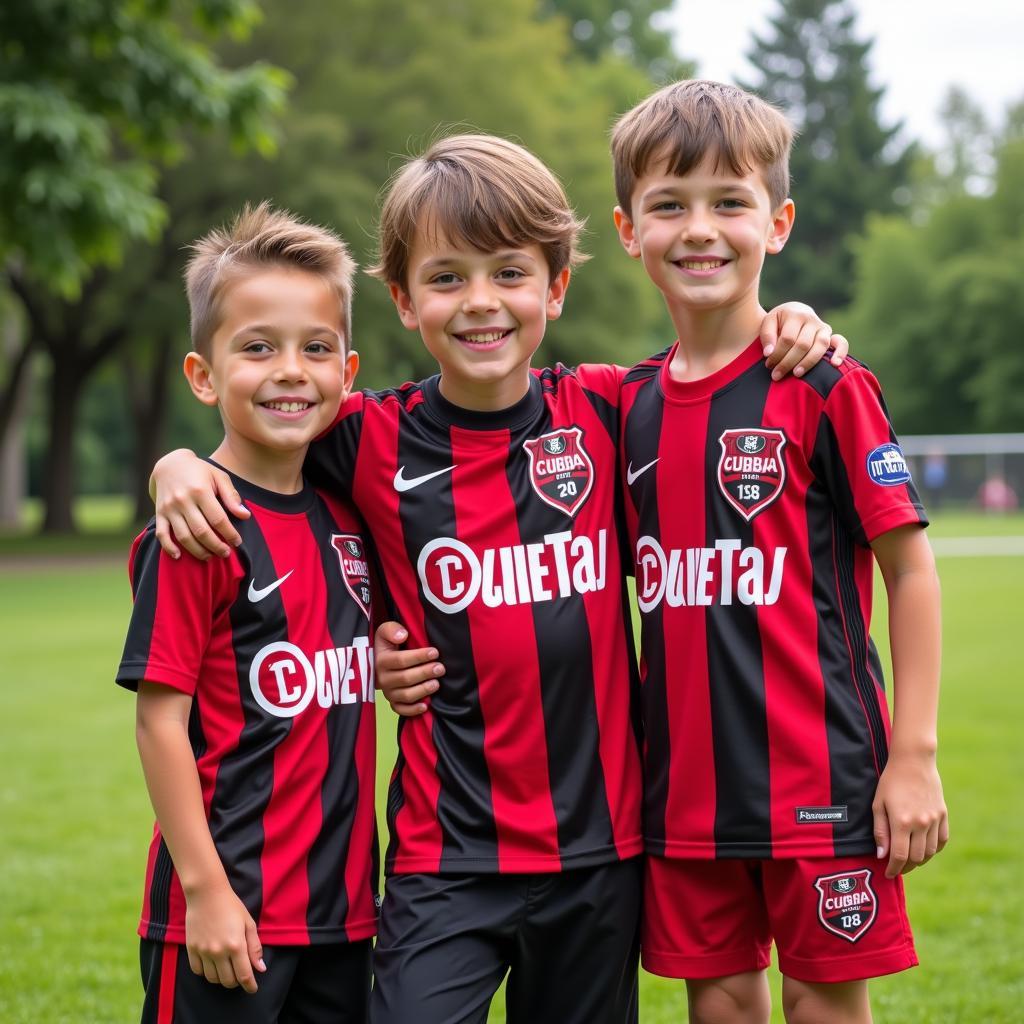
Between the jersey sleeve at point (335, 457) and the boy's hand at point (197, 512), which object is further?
the jersey sleeve at point (335, 457)

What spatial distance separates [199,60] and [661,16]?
1589 inches

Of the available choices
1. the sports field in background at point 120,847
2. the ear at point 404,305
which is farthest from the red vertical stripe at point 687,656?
the sports field in background at point 120,847

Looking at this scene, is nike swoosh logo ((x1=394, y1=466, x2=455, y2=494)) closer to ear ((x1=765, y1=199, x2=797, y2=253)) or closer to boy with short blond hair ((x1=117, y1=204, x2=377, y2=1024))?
boy with short blond hair ((x1=117, y1=204, x2=377, y2=1024))

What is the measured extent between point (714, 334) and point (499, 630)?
735mm

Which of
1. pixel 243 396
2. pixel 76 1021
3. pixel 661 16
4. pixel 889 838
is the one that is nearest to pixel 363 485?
pixel 243 396

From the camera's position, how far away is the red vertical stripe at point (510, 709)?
8.39 feet

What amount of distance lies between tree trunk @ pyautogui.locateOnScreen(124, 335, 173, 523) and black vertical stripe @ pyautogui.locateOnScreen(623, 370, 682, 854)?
26.3 metres

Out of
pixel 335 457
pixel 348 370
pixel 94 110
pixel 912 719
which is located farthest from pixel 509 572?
pixel 94 110

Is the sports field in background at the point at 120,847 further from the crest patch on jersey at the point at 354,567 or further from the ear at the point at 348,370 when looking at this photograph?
the ear at the point at 348,370

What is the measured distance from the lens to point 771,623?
8.47ft

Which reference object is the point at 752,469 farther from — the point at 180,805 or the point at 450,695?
the point at 180,805

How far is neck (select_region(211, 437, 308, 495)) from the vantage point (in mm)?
2707

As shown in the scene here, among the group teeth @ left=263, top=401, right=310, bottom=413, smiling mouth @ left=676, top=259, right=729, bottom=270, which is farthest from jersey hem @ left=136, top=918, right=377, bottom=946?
smiling mouth @ left=676, top=259, right=729, bottom=270

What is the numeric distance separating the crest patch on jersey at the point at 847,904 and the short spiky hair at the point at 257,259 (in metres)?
1.44
